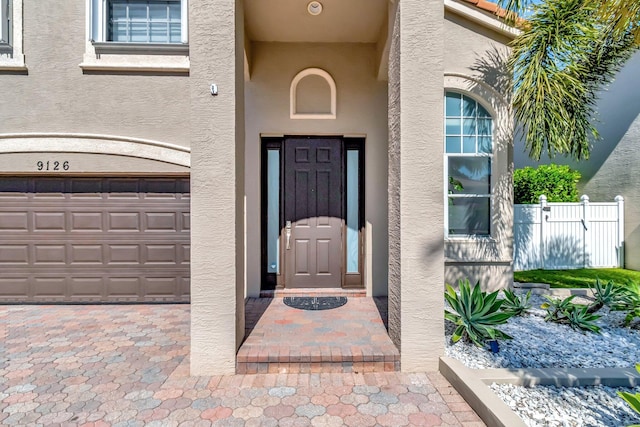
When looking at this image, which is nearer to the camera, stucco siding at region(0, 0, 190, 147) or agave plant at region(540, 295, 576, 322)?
agave plant at region(540, 295, 576, 322)

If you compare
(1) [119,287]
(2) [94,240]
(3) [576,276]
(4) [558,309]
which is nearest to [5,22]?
(2) [94,240]

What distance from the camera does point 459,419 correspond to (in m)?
2.55

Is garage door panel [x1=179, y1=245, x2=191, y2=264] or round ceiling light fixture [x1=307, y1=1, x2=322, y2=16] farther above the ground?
round ceiling light fixture [x1=307, y1=1, x2=322, y2=16]

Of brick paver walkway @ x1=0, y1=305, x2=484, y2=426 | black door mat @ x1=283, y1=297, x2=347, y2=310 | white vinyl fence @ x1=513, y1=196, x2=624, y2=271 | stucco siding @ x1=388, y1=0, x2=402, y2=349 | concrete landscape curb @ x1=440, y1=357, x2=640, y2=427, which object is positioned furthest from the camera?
white vinyl fence @ x1=513, y1=196, x2=624, y2=271

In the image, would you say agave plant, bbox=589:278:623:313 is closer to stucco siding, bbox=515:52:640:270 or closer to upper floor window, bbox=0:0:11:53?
stucco siding, bbox=515:52:640:270

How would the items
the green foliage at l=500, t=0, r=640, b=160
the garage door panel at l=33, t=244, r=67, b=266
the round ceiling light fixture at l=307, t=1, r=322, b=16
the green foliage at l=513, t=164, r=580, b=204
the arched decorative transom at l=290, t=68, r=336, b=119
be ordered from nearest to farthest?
the round ceiling light fixture at l=307, t=1, r=322, b=16, the green foliage at l=500, t=0, r=640, b=160, the arched decorative transom at l=290, t=68, r=336, b=119, the garage door panel at l=33, t=244, r=67, b=266, the green foliage at l=513, t=164, r=580, b=204

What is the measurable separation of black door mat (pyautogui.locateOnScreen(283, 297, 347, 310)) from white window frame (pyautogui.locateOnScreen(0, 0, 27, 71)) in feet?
19.5

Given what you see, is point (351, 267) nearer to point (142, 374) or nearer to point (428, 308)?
point (428, 308)

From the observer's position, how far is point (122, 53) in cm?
549

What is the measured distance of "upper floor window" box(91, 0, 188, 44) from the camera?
5.66 meters

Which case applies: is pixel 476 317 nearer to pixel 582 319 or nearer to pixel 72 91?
pixel 582 319

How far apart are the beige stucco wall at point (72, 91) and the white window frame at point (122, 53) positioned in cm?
10

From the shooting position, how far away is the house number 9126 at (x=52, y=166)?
552 centimetres

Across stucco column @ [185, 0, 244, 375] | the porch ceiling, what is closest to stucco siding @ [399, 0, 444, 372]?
the porch ceiling
